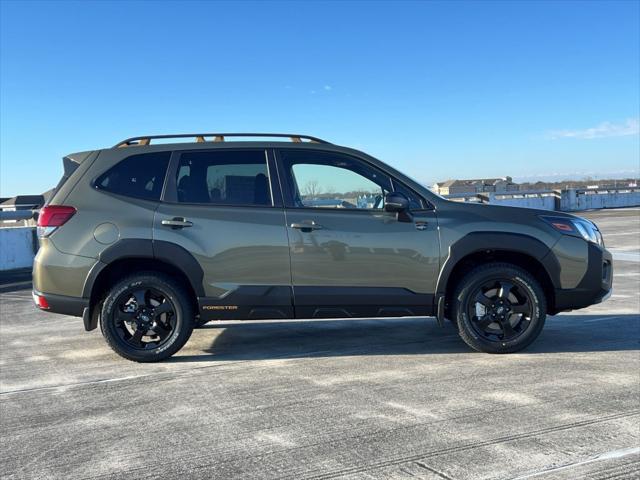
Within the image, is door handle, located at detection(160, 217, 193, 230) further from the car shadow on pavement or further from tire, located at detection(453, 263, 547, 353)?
tire, located at detection(453, 263, 547, 353)

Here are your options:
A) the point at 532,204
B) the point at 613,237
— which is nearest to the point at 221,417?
the point at 613,237

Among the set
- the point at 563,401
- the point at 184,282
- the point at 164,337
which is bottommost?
the point at 563,401

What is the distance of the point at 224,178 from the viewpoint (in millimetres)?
4988

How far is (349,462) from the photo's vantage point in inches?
116

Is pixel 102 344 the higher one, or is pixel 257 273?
pixel 257 273

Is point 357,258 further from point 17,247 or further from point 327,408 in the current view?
point 17,247

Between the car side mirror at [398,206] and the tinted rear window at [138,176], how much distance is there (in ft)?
6.56

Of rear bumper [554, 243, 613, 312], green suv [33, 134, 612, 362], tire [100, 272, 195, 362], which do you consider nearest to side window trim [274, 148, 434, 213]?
green suv [33, 134, 612, 362]

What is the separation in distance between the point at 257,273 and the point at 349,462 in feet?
7.21

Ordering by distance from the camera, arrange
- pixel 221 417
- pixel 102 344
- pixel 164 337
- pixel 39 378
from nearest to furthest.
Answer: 1. pixel 221 417
2. pixel 39 378
3. pixel 164 337
4. pixel 102 344

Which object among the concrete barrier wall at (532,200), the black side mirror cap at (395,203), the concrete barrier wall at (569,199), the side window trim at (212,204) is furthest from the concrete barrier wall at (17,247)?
the concrete barrier wall at (532,200)

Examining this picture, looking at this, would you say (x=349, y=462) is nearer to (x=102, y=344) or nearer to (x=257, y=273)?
(x=257, y=273)

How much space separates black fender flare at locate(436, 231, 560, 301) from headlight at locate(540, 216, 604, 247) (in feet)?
0.80

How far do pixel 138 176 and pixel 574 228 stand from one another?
396 cm
